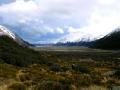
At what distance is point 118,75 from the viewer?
31891 mm

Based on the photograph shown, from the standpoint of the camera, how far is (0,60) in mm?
43375

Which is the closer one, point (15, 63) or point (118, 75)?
point (118, 75)

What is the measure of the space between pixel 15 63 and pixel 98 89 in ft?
90.5

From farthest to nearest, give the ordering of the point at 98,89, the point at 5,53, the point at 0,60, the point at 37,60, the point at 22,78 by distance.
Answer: the point at 37,60, the point at 5,53, the point at 0,60, the point at 22,78, the point at 98,89

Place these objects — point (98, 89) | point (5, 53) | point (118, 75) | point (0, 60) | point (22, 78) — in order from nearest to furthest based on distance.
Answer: point (98, 89), point (22, 78), point (118, 75), point (0, 60), point (5, 53)

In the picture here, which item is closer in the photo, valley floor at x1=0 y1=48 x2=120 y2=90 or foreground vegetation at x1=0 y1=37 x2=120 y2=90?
valley floor at x1=0 y1=48 x2=120 y2=90

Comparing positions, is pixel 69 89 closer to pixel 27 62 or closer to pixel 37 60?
pixel 27 62

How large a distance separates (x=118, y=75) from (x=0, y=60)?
53.1 ft

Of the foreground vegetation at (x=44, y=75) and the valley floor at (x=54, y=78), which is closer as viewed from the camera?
the valley floor at (x=54, y=78)

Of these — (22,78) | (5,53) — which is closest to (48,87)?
(22,78)

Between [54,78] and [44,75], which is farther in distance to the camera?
[44,75]

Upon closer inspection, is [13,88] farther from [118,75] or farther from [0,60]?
[0,60]

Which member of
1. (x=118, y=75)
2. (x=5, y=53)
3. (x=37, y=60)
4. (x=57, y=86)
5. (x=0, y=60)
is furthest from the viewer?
(x=37, y=60)

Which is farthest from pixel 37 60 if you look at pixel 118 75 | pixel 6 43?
pixel 118 75
